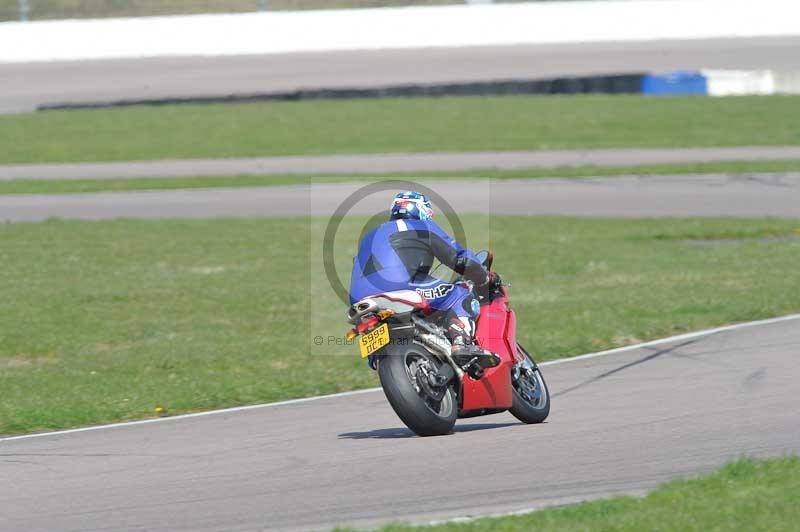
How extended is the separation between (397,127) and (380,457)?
24.7m

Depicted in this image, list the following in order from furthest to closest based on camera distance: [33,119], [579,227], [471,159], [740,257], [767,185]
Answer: [33,119] → [471,159] → [767,185] → [579,227] → [740,257]

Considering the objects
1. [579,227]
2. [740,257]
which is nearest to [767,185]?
[579,227]

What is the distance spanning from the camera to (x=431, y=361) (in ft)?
25.7

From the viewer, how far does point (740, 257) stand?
16703 millimetres

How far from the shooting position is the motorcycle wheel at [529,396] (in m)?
8.45

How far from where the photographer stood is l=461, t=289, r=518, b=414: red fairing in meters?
8.06

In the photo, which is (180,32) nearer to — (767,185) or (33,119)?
(33,119)

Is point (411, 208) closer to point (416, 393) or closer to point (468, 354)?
point (468, 354)

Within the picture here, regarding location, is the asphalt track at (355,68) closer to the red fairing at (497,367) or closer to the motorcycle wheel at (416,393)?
the red fairing at (497,367)

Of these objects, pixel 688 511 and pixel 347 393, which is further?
pixel 347 393

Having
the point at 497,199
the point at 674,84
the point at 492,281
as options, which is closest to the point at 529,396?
the point at 492,281

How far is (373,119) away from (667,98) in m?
7.98

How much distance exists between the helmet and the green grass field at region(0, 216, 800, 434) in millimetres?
3095

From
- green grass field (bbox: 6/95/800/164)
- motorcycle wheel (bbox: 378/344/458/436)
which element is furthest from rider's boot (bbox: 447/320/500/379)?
green grass field (bbox: 6/95/800/164)
